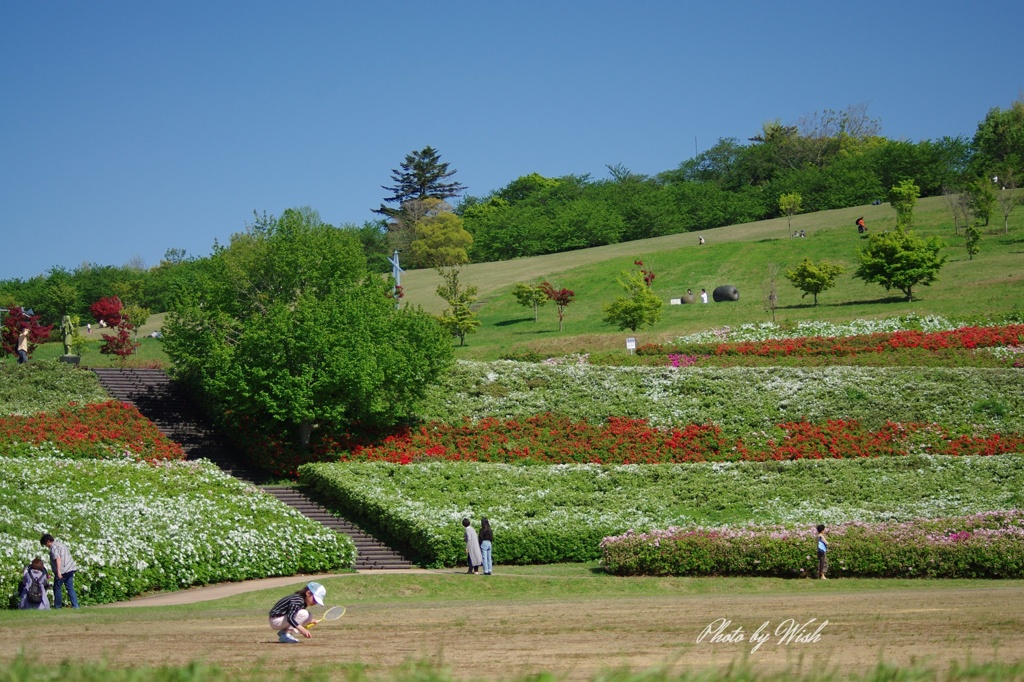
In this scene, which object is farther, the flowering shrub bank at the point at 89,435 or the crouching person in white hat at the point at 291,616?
the flowering shrub bank at the point at 89,435

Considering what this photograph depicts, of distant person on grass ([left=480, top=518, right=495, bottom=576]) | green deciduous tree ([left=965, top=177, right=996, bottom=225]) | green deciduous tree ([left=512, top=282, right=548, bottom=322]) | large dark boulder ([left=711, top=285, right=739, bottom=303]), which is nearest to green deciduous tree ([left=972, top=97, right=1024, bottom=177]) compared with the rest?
green deciduous tree ([left=965, top=177, right=996, bottom=225])

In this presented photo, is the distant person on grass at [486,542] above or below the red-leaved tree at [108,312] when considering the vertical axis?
below

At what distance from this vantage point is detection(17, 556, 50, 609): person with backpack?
18219mm

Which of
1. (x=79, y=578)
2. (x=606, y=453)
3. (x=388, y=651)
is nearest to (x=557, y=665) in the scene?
(x=388, y=651)

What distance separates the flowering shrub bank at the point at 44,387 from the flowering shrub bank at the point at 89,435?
1.39 metres

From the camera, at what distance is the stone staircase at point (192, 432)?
2593cm

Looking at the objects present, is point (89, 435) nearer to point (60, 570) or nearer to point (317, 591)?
point (60, 570)

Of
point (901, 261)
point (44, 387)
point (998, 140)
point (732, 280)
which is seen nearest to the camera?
point (44, 387)

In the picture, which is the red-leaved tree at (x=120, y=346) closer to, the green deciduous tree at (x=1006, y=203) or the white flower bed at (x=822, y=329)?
the white flower bed at (x=822, y=329)

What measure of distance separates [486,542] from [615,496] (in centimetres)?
553

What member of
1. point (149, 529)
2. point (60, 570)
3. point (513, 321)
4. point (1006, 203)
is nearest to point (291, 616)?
point (60, 570)

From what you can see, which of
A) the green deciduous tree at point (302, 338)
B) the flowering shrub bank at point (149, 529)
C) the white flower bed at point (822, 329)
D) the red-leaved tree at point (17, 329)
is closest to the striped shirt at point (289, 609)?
the flowering shrub bank at point (149, 529)

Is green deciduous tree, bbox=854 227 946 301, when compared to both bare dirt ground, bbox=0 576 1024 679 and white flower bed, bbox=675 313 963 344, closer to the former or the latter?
white flower bed, bbox=675 313 963 344

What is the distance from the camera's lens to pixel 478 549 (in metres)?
22.1
